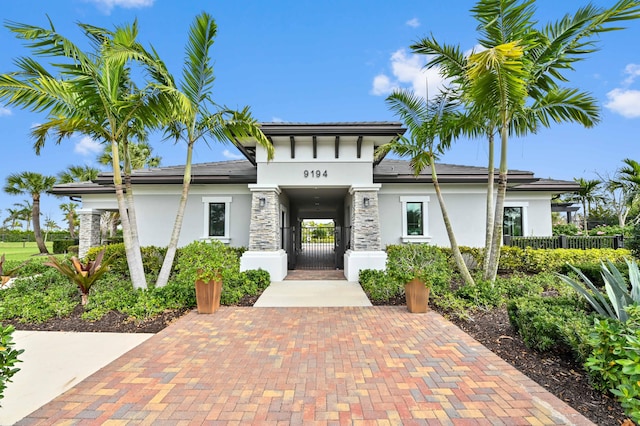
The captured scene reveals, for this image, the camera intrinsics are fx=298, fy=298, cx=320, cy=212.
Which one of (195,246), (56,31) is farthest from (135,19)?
(195,246)

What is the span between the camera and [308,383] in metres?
3.75

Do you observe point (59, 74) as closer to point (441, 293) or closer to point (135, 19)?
point (135, 19)

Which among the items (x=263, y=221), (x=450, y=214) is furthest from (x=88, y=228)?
(x=450, y=214)

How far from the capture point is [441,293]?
7.96 meters

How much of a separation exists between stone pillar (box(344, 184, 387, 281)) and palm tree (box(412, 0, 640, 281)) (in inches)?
145

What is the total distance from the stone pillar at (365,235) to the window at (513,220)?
6521 millimetres

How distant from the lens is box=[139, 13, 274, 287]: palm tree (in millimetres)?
7738

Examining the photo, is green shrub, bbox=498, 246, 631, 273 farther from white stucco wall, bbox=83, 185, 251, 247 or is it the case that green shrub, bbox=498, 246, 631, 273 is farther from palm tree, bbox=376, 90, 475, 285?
white stucco wall, bbox=83, 185, 251, 247

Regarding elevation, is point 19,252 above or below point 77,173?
below

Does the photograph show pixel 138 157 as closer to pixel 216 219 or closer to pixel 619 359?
pixel 216 219

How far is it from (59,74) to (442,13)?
35.4 ft

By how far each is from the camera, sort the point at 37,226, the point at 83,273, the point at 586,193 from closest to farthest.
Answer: the point at 83,273
the point at 586,193
the point at 37,226

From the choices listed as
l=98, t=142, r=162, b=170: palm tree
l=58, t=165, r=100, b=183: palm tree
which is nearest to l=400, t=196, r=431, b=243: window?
l=98, t=142, r=162, b=170: palm tree

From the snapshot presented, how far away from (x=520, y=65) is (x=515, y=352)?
5459 mm
